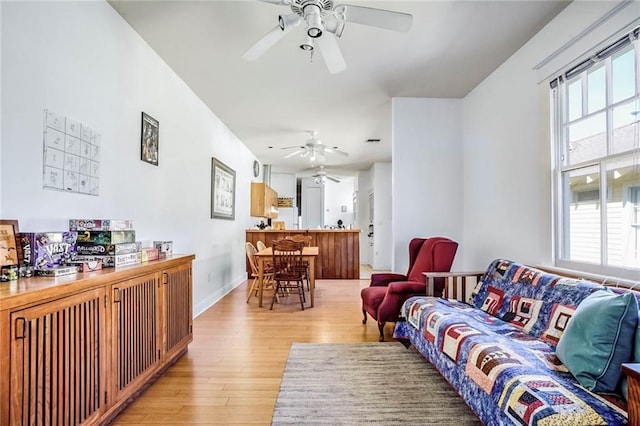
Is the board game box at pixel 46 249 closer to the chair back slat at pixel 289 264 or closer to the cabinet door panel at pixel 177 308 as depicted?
the cabinet door panel at pixel 177 308

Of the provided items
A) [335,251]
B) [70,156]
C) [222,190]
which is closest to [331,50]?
[70,156]

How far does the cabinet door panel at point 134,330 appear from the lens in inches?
69.3

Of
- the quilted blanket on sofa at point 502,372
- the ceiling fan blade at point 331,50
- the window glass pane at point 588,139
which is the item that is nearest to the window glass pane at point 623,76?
the window glass pane at point 588,139

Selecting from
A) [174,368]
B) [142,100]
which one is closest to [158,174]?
[142,100]

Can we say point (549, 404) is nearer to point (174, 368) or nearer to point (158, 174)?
point (174, 368)

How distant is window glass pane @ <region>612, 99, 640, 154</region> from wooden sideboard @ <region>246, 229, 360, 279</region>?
4840 millimetres

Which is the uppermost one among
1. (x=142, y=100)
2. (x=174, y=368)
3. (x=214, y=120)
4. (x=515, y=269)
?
(x=214, y=120)

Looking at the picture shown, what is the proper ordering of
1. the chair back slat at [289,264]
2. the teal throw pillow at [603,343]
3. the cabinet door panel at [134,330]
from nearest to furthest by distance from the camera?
the teal throw pillow at [603,343]
the cabinet door panel at [134,330]
the chair back slat at [289,264]

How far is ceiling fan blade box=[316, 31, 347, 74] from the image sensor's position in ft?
6.89

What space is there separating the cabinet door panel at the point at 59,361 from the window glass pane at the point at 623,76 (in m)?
3.13

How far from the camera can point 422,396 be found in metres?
2.05

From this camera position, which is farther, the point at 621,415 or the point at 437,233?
the point at 437,233

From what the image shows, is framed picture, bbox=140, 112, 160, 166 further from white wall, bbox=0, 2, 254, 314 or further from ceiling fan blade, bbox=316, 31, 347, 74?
ceiling fan blade, bbox=316, 31, 347, 74

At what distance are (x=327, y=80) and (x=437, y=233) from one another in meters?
2.20
